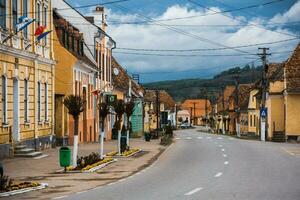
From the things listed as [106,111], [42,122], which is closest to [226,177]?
[106,111]

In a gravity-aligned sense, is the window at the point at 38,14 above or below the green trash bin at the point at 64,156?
above

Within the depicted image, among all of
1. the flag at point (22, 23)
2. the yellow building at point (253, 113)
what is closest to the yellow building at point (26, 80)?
the flag at point (22, 23)

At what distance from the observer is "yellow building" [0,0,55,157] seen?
101 feet

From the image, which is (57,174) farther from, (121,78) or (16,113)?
(121,78)

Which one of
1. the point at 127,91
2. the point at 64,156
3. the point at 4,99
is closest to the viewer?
the point at 64,156

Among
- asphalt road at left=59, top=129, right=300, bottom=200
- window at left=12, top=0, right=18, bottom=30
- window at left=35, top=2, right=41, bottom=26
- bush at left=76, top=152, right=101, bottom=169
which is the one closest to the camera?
asphalt road at left=59, top=129, right=300, bottom=200

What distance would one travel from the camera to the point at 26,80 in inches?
1357

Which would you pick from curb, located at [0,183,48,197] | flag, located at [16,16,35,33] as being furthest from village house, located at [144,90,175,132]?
curb, located at [0,183,48,197]

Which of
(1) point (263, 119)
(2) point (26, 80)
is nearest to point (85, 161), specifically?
(2) point (26, 80)

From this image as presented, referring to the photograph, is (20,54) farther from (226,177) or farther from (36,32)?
(226,177)

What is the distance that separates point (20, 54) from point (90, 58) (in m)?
22.5

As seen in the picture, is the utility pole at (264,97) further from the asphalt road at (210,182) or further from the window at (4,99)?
the window at (4,99)

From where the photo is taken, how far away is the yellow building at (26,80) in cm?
3075

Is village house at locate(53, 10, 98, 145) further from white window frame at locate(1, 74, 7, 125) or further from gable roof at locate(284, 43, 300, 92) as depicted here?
gable roof at locate(284, 43, 300, 92)
